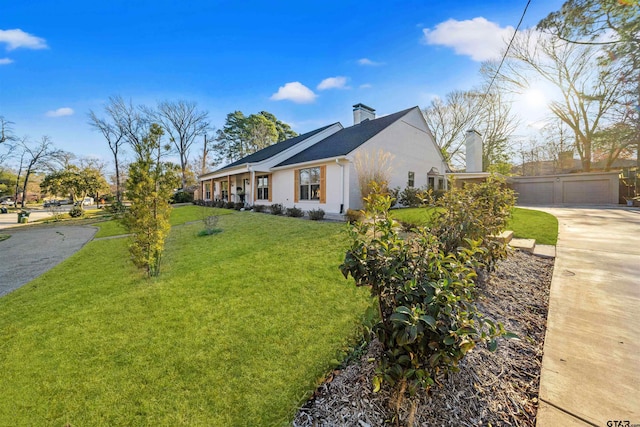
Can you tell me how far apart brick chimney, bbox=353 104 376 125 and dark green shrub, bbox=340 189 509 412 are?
47.9ft

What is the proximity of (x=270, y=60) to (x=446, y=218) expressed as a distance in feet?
34.8

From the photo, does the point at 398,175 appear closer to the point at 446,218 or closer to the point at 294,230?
the point at 294,230

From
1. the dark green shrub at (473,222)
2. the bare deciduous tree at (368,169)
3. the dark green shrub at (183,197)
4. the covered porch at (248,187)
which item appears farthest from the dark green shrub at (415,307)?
the dark green shrub at (183,197)

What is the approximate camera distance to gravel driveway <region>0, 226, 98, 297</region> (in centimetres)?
506

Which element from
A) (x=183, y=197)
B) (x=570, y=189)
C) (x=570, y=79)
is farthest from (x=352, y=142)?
(x=570, y=79)

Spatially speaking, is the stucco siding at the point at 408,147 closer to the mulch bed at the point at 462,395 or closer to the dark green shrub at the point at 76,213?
the mulch bed at the point at 462,395

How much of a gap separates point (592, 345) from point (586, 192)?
72.7ft

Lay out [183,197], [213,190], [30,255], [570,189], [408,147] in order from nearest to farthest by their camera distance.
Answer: [30,255], [408,147], [570,189], [213,190], [183,197]

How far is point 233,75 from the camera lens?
12.6 m

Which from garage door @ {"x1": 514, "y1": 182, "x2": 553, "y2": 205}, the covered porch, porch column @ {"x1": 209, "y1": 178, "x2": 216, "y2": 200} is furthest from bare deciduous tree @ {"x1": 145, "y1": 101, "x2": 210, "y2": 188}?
garage door @ {"x1": 514, "y1": 182, "x2": 553, "y2": 205}

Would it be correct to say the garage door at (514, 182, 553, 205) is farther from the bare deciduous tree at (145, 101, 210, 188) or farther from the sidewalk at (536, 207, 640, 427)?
the bare deciduous tree at (145, 101, 210, 188)

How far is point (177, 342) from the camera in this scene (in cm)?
257

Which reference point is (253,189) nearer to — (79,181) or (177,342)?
(177,342)

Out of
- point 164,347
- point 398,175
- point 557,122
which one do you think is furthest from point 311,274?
point 557,122
